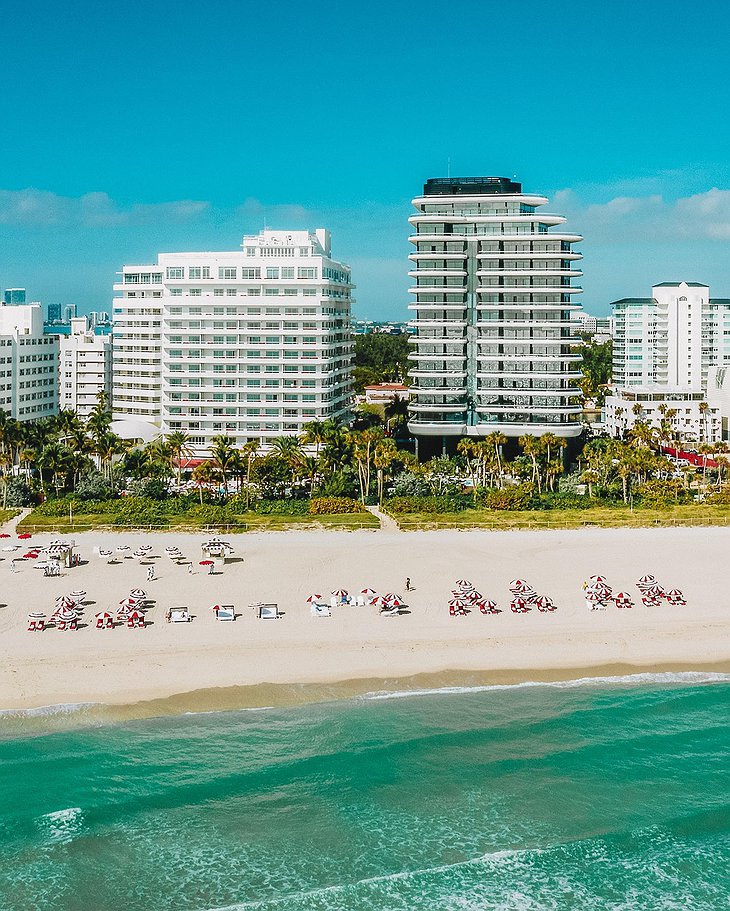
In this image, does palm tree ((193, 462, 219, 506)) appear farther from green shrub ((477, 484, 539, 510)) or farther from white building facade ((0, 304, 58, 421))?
white building facade ((0, 304, 58, 421))

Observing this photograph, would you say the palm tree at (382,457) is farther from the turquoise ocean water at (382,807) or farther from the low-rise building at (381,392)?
the low-rise building at (381,392)

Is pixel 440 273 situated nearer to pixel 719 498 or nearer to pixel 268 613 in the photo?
pixel 719 498

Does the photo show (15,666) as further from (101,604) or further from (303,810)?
(303,810)

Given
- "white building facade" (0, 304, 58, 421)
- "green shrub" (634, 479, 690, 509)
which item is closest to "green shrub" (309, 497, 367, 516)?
"green shrub" (634, 479, 690, 509)

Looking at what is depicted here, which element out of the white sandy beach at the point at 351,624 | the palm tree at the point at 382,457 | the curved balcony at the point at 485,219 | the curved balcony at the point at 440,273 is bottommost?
the white sandy beach at the point at 351,624

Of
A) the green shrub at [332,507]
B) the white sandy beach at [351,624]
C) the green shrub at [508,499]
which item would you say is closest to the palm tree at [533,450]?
the green shrub at [508,499]

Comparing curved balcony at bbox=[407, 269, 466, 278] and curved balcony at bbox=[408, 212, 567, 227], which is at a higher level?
curved balcony at bbox=[408, 212, 567, 227]
